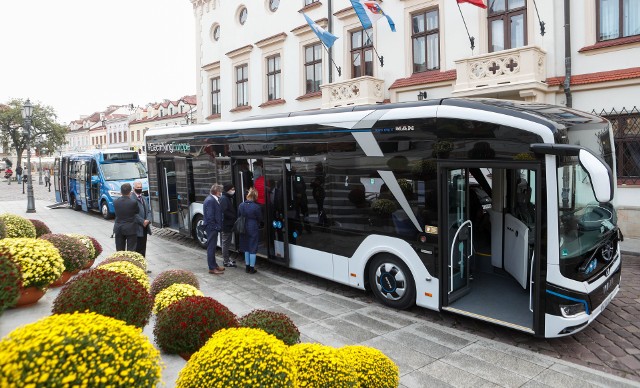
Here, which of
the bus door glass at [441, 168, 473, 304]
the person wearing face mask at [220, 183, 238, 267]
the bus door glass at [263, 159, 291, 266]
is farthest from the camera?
the person wearing face mask at [220, 183, 238, 267]

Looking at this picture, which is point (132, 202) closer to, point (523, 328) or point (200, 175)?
point (200, 175)

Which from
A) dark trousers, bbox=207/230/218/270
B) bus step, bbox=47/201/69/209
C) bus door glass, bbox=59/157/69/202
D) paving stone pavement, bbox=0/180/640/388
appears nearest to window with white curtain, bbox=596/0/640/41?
paving stone pavement, bbox=0/180/640/388

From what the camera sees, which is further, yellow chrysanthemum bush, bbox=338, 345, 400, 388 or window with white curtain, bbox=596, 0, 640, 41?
window with white curtain, bbox=596, 0, 640, 41

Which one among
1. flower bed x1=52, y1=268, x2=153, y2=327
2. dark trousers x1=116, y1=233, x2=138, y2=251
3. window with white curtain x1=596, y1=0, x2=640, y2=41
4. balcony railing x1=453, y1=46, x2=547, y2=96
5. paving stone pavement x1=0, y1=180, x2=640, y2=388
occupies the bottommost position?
paving stone pavement x1=0, y1=180, x2=640, y2=388

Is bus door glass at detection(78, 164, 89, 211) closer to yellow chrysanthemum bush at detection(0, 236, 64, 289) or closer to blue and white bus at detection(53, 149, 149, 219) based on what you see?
blue and white bus at detection(53, 149, 149, 219)

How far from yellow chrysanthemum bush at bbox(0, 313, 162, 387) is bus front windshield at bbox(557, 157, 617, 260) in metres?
4.76

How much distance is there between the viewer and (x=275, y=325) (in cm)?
427

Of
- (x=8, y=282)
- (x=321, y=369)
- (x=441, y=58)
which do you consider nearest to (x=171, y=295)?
(x=8, y=282)

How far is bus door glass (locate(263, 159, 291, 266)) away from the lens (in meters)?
9.12

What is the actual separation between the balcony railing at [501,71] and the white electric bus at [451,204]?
6320mm

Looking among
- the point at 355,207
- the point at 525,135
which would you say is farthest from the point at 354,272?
the point at 525,135

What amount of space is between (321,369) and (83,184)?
20511 millimetres

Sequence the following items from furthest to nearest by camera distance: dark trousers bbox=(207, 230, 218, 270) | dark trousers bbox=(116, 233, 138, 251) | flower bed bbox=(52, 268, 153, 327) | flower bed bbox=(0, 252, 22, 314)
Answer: dark trousers bbox=(207, 230, 218, 270)
dark trousers bbox=(116, 233, 138, 251)
flower bed bbox=(0, 252, 22, 314)
flower bed bbox=(52, 268, 153, 327)

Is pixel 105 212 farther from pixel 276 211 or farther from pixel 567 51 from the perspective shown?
pixel 567 51
